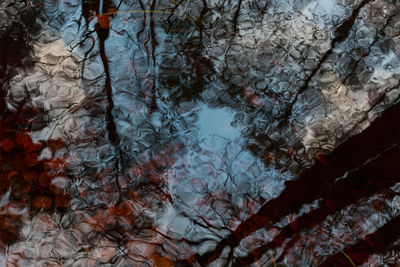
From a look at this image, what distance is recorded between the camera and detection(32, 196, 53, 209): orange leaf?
1.74 metres

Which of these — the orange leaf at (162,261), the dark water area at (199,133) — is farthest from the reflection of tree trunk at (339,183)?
the orange leaf at (162,261)

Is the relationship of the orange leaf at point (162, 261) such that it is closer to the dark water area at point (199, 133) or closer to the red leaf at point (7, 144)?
the dark water area at point (199, 133)

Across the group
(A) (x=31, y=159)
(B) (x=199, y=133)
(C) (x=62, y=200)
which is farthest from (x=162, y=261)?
(A) (x=31, y=159)

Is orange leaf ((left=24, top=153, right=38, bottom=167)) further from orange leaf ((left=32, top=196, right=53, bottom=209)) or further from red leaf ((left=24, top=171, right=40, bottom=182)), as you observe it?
orange leaf ((left=32, top=196, right=53, bottom=209))

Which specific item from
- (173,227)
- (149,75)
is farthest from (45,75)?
(173,227)

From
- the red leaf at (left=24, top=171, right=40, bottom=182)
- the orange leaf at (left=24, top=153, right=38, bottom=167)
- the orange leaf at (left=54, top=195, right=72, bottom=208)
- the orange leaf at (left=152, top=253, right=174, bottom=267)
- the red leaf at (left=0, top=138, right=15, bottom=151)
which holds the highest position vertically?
the red leaf at (left=0, top=138, right=15, bottom=151)

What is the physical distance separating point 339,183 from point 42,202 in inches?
60.8

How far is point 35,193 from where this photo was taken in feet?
5.79

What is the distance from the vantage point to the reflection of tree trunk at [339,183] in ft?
5.88

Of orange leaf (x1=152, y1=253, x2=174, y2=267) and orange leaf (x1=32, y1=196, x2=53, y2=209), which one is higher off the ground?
orange leaf (x1=32, y1=196, x2=53, y2=209)

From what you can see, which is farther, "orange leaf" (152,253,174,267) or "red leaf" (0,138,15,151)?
"red leaf" (0,138,15,151)

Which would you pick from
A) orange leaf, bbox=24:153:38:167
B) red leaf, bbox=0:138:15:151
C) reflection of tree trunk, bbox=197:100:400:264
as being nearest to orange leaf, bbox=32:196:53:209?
orange leaf, bbox=24:153:38:167

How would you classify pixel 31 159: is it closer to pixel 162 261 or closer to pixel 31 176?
pixel 31 176

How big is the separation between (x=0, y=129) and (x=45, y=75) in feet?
1.35
